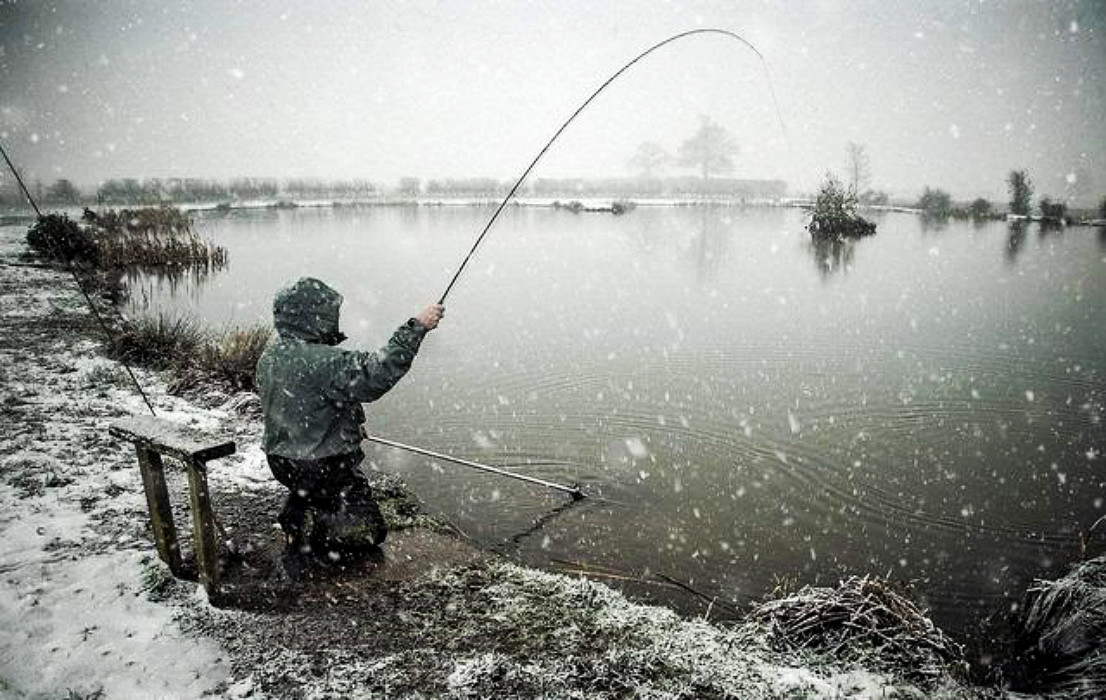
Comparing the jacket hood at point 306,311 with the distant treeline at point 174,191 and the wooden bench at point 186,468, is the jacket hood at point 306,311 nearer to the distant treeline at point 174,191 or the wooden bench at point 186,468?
the wooden bench at point 186,468

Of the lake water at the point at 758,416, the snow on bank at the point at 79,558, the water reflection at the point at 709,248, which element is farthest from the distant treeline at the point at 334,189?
the snow on bank at the point at 79,558

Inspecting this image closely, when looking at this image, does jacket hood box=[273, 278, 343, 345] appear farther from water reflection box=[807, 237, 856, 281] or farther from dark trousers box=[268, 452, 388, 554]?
water reflection box=[807, 237, 856, 281]

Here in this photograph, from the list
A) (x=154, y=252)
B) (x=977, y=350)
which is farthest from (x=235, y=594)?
(x=154, y=252)

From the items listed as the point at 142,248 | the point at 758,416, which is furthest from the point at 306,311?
the point at 142,248

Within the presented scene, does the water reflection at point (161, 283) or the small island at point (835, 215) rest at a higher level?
the small island at point (835, 215)

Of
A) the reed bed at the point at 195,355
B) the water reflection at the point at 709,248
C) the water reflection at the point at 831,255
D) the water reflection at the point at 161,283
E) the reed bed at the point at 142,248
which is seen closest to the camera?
the reed bed at the point at 195,355

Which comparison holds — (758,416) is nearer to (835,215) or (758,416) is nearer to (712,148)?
(835,215)

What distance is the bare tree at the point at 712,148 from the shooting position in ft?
336

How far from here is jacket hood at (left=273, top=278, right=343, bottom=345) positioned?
11.6 feet

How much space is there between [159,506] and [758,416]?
275 inches

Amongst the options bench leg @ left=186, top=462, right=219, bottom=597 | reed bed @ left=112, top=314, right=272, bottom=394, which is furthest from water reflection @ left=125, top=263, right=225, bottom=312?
bench leg @ left=186, top=462, right=219, bottom=597

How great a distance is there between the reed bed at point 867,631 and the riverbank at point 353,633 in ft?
0.09

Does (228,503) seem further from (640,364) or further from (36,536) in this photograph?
(640,364)

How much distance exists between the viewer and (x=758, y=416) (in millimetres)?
8258
